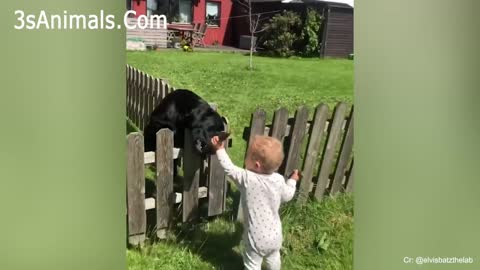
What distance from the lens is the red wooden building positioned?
3.32 metres

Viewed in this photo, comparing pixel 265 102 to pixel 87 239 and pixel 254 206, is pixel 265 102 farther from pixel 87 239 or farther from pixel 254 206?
pixel 87 239

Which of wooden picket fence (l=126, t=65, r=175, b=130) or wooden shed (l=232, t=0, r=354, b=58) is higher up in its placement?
wooden shed (l=232, t=0, r=354, b=58)

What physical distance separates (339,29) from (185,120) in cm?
103

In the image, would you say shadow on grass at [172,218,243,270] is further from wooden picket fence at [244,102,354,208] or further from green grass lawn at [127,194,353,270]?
wooden picket fence at [244,102,354,208]

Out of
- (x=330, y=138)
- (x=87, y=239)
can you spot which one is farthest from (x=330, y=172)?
(x=87, y=239)

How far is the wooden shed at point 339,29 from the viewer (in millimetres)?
3490

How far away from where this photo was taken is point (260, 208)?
329 centimetres

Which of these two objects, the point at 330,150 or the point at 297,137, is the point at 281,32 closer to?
the point at 297,137

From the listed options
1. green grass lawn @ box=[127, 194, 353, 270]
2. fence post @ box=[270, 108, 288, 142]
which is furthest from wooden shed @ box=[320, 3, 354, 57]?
green grass lawn @ box=[127, 194, 353, 270]

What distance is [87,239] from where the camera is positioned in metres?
3.36

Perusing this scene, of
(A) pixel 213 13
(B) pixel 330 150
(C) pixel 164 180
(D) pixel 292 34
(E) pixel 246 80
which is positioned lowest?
(C) pixel 164 180

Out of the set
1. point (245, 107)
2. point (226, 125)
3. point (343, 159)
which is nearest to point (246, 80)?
point (245, 107)

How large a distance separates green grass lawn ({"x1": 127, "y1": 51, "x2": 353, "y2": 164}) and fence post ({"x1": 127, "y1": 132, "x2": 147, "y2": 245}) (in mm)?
420

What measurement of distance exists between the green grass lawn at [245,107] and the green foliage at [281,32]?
0.08 meters
